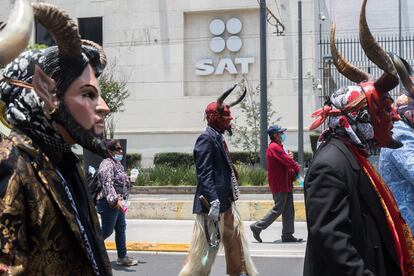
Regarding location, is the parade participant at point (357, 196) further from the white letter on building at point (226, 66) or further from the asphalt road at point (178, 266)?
the white letter on building at point (226, 66)

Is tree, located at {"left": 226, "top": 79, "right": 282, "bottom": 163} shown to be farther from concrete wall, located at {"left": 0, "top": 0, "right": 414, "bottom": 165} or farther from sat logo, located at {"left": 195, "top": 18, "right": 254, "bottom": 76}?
sat logo, located at {"left": 195, "top": 18, "right": 254, "bottom": 76}

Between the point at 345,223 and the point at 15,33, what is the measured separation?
1852 millimetres

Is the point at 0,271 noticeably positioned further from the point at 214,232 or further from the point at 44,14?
the point at 214,232

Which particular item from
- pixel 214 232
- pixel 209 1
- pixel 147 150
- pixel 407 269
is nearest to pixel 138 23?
pixel 209 1

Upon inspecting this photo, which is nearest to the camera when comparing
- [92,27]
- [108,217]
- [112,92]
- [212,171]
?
[212,171]

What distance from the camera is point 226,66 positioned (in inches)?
1162

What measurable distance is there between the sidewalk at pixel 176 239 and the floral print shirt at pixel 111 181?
6.71 ft

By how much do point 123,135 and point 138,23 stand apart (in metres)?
5.35

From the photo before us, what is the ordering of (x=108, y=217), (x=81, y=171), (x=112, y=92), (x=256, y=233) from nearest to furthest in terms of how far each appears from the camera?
(x=81, y=171)
(x=108, y=217)
(x=256, y=233)
(x=112, y=92)

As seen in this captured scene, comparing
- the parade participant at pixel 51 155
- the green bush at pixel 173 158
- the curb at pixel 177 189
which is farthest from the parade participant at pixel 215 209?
the green bush at pixel 173 158

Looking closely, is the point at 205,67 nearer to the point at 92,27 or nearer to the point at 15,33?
the point at 92,27

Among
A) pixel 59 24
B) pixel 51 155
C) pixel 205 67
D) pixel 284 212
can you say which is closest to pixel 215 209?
pixel 284 212

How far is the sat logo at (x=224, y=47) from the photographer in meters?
29.4

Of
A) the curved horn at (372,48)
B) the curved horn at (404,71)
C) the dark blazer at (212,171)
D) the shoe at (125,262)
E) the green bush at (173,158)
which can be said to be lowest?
the green bush at (173,158)
